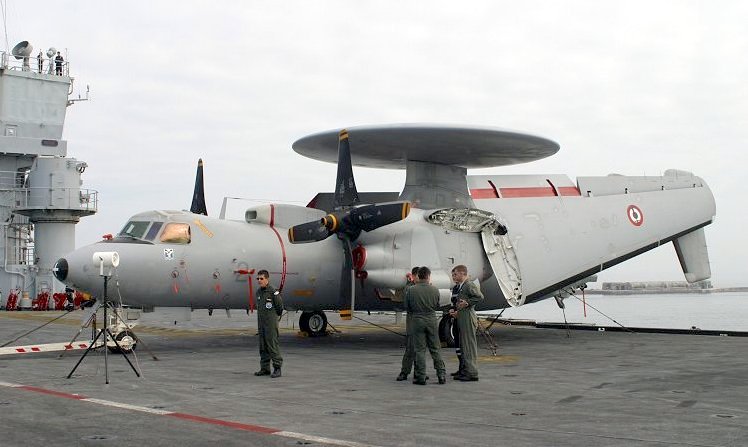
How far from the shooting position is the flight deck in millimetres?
7930

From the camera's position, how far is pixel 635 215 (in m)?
25.4

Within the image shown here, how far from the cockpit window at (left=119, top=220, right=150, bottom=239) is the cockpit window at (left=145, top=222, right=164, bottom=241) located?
149 mm

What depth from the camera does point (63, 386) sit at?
1179 cm

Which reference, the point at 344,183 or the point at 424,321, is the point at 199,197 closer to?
the point at 344,183

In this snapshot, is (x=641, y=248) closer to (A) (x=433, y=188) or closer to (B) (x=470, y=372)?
(A) (x=433, y=188)

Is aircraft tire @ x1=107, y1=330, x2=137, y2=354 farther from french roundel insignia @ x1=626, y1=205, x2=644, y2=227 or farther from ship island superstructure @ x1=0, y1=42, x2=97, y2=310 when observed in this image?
ship island superstructure @ x1=0, y1=42, x2=97, y2=310

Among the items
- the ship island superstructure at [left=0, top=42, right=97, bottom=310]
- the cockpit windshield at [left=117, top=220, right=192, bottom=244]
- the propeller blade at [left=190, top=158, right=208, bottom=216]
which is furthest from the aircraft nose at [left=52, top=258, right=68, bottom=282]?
the ship island superstructure at [left=0, top=42, right=97, bottom=310]

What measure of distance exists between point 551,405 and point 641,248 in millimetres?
16820

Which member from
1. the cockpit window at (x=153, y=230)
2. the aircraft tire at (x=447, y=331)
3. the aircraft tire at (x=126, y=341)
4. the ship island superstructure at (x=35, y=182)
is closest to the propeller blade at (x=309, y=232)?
the cockpit window at (x=153, y=230)

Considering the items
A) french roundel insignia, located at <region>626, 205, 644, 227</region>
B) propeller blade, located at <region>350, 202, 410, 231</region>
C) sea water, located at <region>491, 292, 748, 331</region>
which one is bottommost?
sea water, located at <region>491, 292, 748, 331</region>

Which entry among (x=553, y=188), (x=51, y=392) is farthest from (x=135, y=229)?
(x=553, y=188)

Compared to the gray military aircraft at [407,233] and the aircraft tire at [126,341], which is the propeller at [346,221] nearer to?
the gray military aircraft at [407,233]

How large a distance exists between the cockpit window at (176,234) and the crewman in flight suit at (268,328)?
18.0 feet

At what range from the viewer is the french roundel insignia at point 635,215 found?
25344 mm
